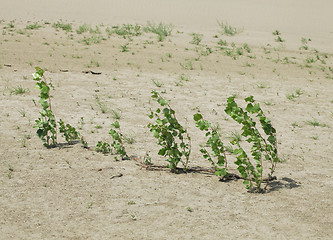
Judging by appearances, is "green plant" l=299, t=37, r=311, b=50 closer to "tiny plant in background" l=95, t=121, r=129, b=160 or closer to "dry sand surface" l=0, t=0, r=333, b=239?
"dry sand surface" l=0, t=0, r=333, b=239

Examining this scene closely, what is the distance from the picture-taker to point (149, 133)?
6.74 meters

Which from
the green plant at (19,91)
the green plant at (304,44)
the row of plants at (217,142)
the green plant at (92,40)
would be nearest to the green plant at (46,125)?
the row of plants at (217,142)

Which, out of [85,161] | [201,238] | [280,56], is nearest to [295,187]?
[201,238]

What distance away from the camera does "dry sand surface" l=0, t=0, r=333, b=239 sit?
4.16 metres

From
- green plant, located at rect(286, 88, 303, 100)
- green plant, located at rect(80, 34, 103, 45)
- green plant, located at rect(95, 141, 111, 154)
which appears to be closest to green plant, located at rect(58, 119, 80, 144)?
green plant, located at rect(95, 141, 111, 154)

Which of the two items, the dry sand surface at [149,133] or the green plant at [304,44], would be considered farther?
the green plant at [304,44]

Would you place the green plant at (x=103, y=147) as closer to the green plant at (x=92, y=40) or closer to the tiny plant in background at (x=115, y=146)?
the tiny plant in background at (x=115, y=146)

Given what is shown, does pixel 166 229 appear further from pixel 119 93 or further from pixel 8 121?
pixel 119 93

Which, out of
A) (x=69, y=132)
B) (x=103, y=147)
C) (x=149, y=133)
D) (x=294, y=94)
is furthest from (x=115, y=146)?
(x=294, y=94)

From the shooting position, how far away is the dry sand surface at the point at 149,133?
4164 millimetres

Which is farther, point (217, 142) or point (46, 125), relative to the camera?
point (46, 125)

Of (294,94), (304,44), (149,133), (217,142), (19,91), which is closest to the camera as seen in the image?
(217,142)

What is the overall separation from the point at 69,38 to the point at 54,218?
409 inches

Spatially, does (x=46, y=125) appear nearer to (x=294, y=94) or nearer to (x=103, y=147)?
(x=103, y=147)
